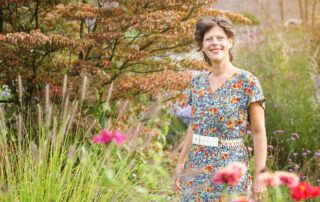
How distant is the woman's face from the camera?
3477mm

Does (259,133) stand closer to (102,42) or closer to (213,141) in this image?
(213,141)

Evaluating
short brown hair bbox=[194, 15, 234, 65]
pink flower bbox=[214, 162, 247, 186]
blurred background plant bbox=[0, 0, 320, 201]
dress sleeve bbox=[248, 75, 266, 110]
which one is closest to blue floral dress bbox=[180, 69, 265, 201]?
dress sleeve bbox=[248, 75, 266, 110]

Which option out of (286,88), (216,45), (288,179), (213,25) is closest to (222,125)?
(216,45)

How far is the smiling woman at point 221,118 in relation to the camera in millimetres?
3473

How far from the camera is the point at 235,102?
350 cm

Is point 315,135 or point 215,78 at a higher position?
point 215,78

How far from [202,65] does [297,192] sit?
374 cm

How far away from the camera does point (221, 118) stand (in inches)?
138

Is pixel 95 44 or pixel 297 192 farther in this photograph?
pixel 95 44

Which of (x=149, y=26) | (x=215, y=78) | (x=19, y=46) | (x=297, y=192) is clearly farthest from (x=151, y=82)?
(x=297, y=192)

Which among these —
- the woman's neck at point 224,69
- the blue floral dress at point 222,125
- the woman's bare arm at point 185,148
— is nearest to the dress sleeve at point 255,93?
the blue floral dress at point 222,125

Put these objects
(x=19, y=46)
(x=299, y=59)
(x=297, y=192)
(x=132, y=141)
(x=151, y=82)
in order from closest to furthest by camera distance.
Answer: (x=297, y=192)
(x=132, y=141)
(x=19, y=46)
(x=151, y=82)
(x=299, y=59)

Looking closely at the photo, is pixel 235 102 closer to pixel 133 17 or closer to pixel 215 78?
pixel 215 78

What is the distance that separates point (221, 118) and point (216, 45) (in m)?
0.38
